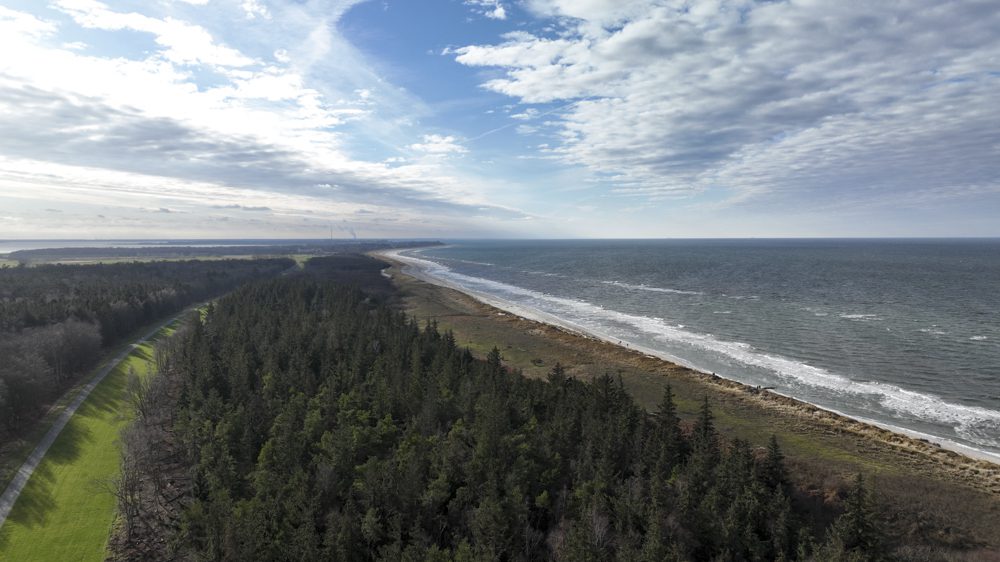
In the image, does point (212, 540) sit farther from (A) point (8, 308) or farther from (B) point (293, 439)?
(A) point (8, 308)

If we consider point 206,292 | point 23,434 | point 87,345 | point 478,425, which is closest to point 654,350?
point 478,425

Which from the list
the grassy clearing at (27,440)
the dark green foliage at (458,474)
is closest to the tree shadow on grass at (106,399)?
the grassy clearing at (27,440)

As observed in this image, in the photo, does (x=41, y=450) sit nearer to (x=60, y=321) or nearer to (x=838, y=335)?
(x=60, y=321)

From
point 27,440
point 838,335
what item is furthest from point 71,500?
point 838,335

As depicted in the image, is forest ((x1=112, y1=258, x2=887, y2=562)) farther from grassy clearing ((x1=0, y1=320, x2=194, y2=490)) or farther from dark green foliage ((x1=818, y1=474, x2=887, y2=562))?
grassy clearing ((x1=0, y1=320, x2=194, y2=490))

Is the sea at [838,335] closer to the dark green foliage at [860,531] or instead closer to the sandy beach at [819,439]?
the sandy beach at [819,439]
